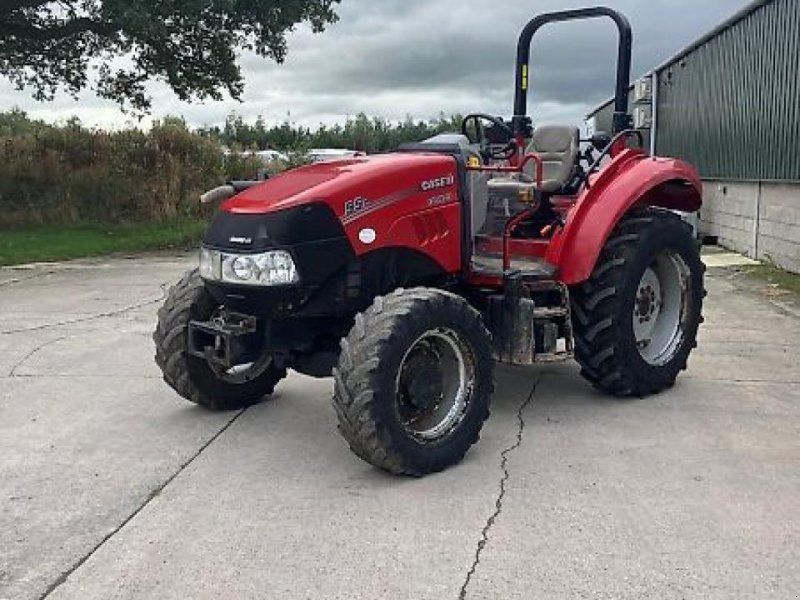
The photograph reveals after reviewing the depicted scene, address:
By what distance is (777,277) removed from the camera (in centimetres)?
1130

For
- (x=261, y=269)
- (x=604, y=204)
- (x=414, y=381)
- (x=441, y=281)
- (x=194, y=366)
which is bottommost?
(x=194, y=366)

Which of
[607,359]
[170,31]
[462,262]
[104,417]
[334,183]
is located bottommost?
[104,417]

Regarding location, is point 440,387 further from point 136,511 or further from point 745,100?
point 745,100

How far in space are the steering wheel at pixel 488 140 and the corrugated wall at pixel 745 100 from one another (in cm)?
675

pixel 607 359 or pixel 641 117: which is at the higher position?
pixel 641 117

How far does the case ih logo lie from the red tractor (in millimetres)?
11

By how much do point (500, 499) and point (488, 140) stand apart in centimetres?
320

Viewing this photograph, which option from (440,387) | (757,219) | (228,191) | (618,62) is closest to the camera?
(440,387)

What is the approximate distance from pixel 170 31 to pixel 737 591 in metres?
17.2

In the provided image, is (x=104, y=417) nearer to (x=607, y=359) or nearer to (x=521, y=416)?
(x=521, y=416)

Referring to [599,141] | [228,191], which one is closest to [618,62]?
[599,141]

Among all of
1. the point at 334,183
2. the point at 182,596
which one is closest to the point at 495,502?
the point at 182,596

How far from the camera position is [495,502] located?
4098mm

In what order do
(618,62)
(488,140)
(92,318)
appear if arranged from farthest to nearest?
(92,318), (488,140), (618,62)
